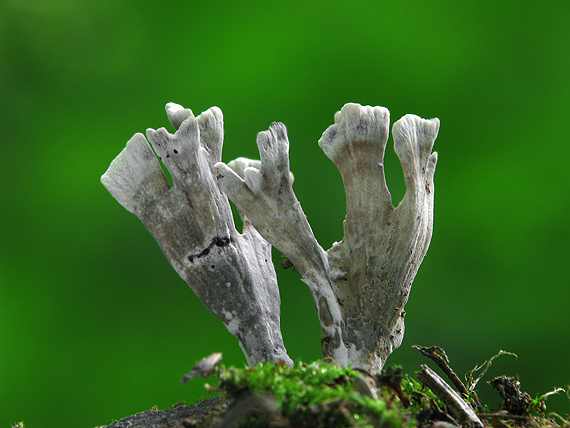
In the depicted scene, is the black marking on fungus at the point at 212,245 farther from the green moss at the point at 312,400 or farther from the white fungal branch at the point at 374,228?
the green moss at the point at 312,400

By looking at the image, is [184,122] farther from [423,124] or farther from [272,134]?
[423,124]

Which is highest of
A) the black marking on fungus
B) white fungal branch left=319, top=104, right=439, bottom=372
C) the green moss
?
the black marking on fungus

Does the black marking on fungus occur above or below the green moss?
above

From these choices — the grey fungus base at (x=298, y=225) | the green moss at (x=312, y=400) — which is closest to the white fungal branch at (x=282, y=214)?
the grey fungus base at (x=298, y=225)

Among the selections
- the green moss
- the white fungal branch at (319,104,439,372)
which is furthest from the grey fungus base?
the green moss

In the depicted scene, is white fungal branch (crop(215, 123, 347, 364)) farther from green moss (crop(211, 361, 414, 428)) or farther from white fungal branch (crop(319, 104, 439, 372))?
green moss (crop(211, 361, 414, 428))

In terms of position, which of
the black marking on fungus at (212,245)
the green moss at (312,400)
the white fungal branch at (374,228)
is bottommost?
the green moss at (312,400)

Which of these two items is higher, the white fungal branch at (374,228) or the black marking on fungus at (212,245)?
the black marking on fungus at (212,245)

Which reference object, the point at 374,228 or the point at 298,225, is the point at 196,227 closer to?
the point at 298,225
